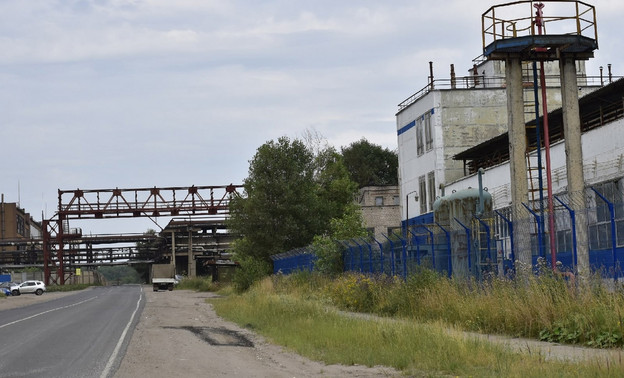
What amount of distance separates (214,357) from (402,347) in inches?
163

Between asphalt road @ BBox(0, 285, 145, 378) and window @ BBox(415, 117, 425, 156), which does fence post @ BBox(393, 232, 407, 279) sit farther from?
window @ BBox(415, 117, 425, 156)

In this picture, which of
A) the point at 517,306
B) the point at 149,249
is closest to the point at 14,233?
the point at 149,249

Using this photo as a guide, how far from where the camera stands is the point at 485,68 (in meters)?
58.1

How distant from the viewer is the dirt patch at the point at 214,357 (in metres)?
14.3

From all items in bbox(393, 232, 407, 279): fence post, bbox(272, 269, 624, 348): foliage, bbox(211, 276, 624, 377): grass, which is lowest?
bbox(211, 276, 624, 377): grass

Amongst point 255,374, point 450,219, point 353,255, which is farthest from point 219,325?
point 255,374

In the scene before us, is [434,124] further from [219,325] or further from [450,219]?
[219,325]

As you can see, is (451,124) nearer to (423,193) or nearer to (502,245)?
(423,193)

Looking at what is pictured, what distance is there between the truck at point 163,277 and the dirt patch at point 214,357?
189 feet

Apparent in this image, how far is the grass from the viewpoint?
11.5 m

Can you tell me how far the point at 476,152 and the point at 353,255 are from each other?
54.5 ft

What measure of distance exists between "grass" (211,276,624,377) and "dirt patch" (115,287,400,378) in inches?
17.5

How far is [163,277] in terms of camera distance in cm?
8362

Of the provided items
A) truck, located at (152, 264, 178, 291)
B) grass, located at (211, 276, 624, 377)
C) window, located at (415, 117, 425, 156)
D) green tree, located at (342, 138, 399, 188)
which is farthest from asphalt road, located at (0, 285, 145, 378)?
green tree, located at (342, 138, 399, 188)
